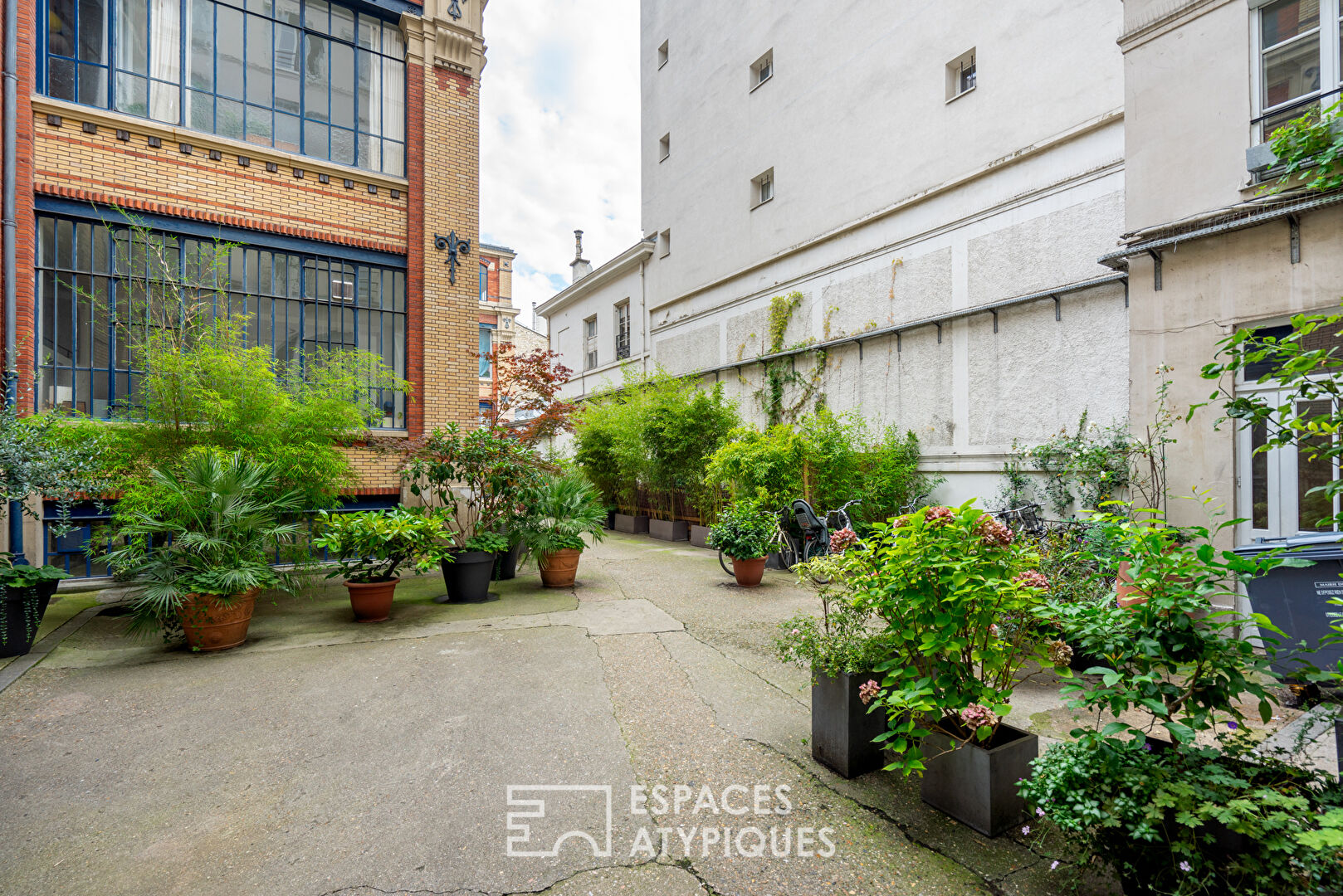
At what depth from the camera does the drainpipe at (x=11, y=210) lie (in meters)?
6.96

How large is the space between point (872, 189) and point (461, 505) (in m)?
8.98

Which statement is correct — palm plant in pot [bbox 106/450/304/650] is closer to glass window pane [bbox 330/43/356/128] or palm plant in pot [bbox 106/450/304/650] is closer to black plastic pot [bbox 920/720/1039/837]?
black plastic pot [bbox 920/720/1039/837]

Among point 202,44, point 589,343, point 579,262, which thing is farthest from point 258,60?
point 579,262

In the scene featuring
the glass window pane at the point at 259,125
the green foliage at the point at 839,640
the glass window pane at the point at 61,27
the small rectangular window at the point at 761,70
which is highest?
the small rectangular window at the point at 761,70

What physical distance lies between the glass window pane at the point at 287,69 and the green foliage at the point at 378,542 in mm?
6552

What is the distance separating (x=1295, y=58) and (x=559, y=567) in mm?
8508

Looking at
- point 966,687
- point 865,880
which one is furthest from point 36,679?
point 966,687

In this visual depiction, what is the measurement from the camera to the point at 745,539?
786cm

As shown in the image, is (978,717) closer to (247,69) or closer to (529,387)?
(529,387)

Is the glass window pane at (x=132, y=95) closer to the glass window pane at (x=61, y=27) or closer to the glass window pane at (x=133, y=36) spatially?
the glass window pane at (x=133, y=36)

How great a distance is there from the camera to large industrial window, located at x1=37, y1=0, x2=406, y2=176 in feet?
25.8

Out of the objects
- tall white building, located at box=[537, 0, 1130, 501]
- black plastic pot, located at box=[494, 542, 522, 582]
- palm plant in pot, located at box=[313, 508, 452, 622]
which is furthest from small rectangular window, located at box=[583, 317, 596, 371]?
palm plant in pot, located at box=[313, 508, 452, 622]

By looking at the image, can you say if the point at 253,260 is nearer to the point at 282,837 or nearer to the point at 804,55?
the point at 282,837

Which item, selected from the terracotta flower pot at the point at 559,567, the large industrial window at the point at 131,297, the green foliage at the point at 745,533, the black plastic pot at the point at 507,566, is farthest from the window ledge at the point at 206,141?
the green foliage at the point at 745,533
